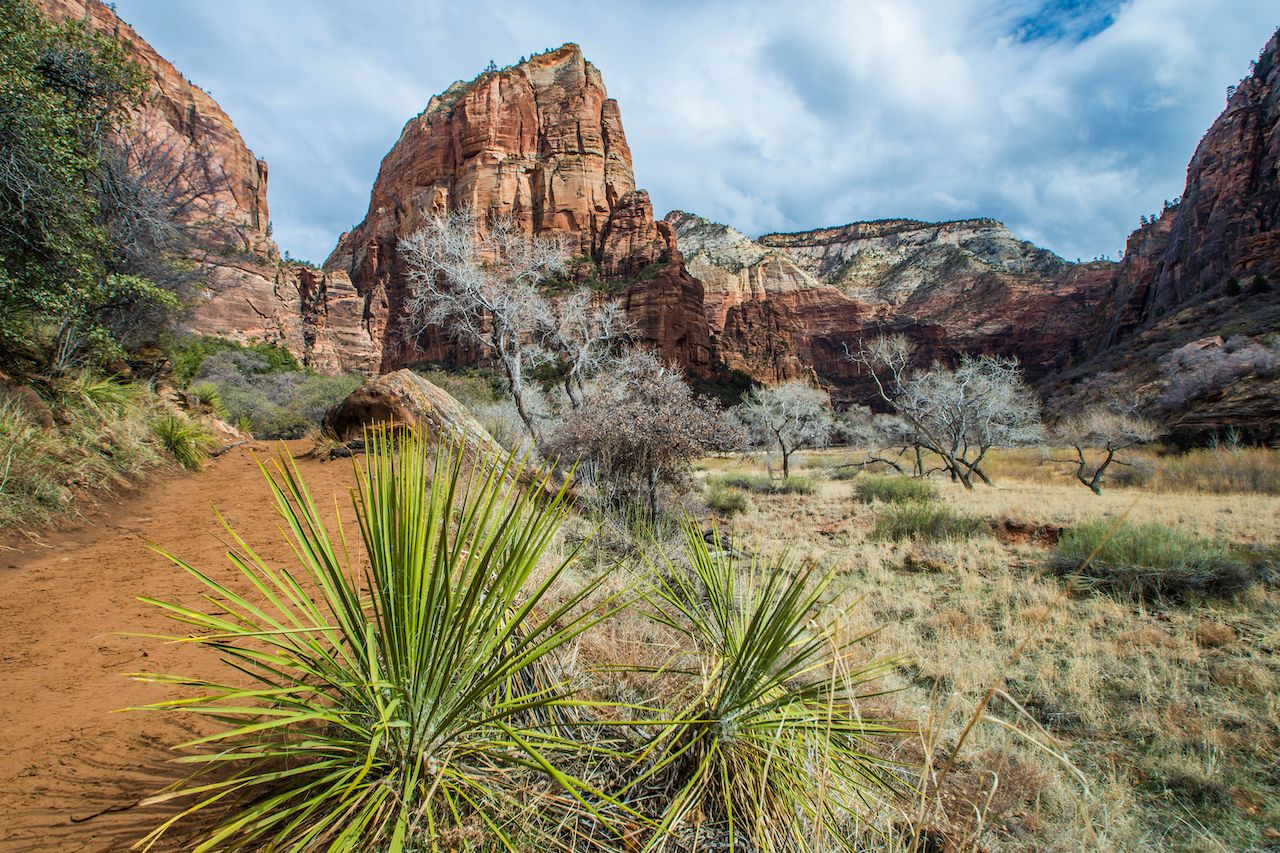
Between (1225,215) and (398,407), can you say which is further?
(1225,215)

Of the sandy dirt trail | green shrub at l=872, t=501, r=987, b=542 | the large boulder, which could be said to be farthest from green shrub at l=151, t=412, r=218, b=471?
green shrub at l=872, t=501, r=987, b=542

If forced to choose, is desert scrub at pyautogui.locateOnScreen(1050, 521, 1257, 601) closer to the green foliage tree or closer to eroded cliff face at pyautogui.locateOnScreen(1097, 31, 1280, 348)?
the green foliage tree

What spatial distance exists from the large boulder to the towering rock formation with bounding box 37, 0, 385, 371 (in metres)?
43.5

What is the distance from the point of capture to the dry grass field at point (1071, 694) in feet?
7.96

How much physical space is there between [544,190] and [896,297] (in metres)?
57.5

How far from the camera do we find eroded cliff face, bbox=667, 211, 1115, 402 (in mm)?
69938

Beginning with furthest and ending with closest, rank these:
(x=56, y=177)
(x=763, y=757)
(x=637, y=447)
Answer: (x=637, y=447) → (x=56, y=177) → (x=763, y=757)

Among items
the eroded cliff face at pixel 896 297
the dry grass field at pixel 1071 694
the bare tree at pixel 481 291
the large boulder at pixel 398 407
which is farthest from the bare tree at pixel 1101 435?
the eroded cliff face at pixel 896 297

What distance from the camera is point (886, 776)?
91.2 inches

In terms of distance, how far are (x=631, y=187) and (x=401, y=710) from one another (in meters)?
69.0

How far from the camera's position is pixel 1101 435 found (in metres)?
24.9

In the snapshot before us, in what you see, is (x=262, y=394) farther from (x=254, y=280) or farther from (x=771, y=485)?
(x=254, y=280)

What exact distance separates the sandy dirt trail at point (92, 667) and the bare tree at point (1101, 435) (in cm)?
1924

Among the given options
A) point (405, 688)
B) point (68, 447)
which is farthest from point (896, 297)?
point (405, 688)
